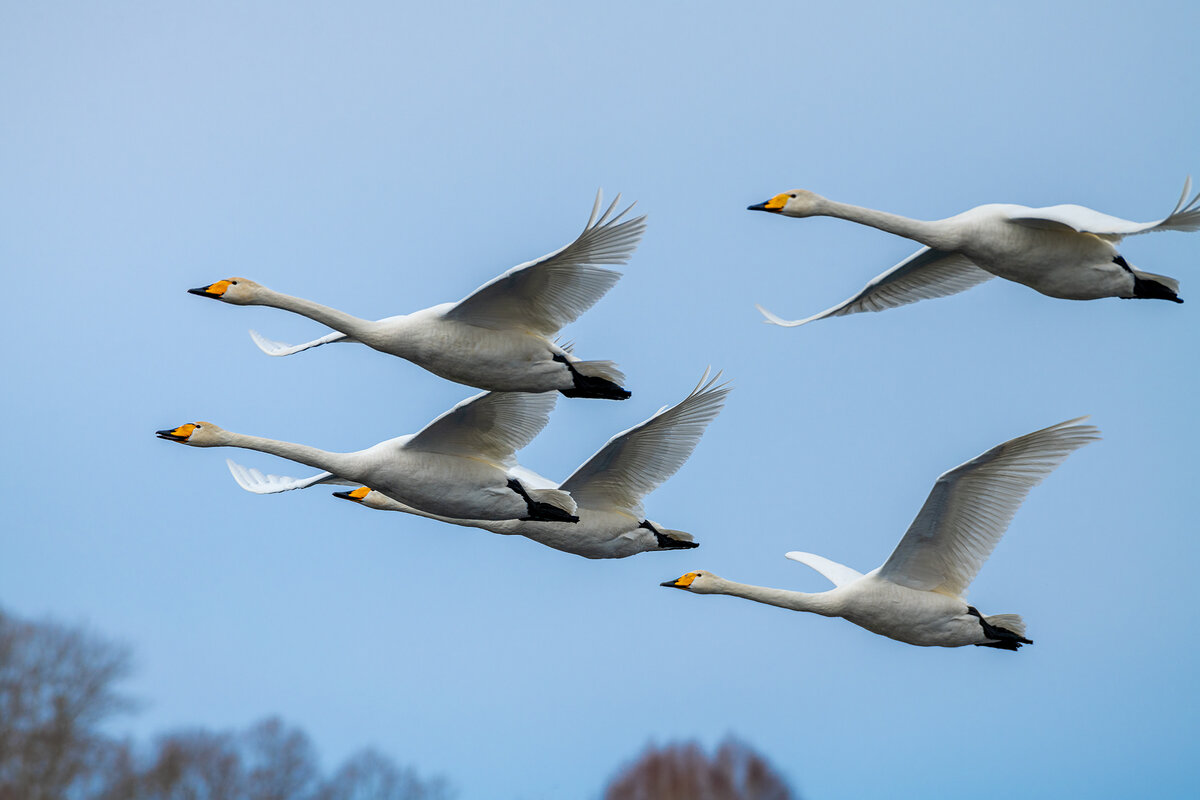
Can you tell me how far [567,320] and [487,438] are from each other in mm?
2191

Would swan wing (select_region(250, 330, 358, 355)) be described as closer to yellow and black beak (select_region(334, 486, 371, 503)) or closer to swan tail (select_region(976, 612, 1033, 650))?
yellow and black beak (select_region(334, 486, 371, 503))

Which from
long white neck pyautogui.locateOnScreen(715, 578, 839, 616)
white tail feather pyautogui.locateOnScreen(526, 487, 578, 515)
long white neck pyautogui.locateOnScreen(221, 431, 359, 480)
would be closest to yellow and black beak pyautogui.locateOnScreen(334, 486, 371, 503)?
long white neck pyautogui.locateOnScreen(221, 431, 359, 480)

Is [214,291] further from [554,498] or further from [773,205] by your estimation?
[773,205]

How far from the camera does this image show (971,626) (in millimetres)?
18078

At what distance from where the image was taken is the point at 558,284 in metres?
17.2

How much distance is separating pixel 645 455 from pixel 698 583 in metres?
1.85

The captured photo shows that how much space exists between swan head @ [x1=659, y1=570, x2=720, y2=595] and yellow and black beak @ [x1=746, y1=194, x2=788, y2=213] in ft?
14.3

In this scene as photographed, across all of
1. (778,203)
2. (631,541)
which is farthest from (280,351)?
(778,203)

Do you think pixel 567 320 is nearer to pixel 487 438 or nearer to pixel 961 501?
pixel 487 438

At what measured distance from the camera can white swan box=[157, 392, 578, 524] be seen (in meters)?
17.8

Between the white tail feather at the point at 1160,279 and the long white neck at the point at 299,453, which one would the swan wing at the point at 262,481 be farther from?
the white tail feather at the point at 1160,279

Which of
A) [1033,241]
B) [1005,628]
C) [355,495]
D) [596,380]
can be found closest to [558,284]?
[596,380]

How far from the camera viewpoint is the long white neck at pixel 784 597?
17812 millimetres

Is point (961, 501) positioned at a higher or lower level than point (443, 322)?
lower
